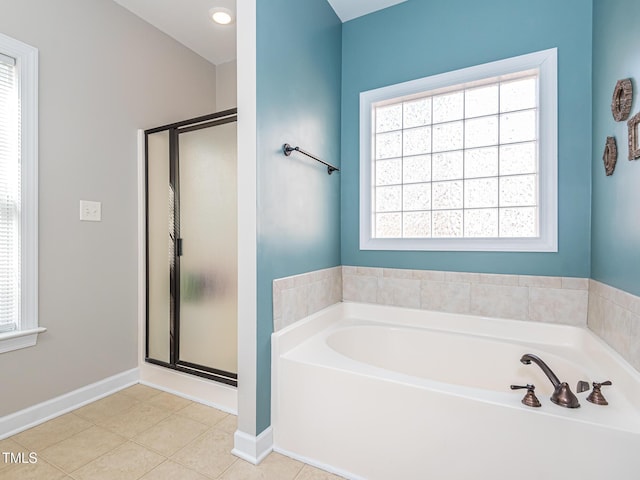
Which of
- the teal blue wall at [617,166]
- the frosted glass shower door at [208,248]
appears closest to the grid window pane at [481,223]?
the teal blue wall at [617,166]

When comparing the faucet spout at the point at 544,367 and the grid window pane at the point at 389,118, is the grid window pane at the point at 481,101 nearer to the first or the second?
the grid window pane at the point at 389,118

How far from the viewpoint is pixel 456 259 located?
211cm

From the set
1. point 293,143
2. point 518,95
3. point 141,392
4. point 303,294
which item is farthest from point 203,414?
point 518,95

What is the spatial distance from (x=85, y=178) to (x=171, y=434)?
1.67 meters

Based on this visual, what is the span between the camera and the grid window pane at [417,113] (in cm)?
226

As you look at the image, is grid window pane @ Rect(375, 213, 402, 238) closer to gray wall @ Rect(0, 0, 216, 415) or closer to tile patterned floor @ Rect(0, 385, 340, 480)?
tile patterned floor @ Rect(0, 385, 340, 480)

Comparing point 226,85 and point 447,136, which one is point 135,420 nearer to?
point 447,136

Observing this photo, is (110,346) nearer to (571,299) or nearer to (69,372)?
(69,372)

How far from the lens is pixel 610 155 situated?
148cm

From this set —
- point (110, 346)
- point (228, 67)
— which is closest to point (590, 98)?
point (228, 67)

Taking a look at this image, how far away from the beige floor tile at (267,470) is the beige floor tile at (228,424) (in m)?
0.29

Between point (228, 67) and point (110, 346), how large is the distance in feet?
8.61

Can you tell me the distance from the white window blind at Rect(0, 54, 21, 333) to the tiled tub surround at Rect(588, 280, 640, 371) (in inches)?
116

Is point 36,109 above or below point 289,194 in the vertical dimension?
above
